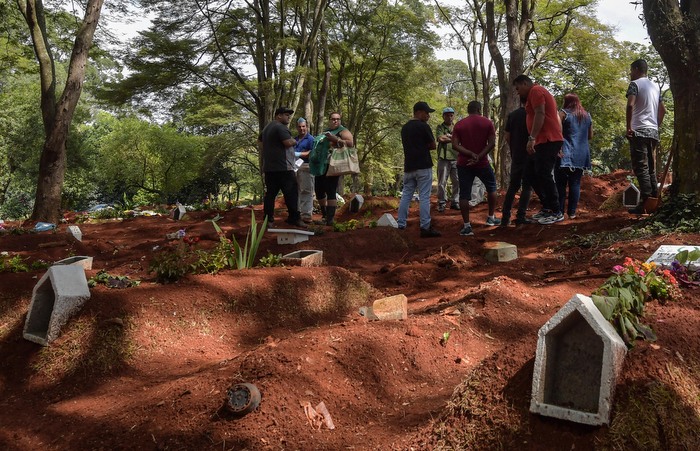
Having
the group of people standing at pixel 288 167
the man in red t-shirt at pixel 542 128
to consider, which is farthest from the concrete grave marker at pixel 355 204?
the man in red t-shirt at pixel 542 128

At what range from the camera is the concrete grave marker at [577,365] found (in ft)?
6.51

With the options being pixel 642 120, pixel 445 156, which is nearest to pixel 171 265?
pixel 642 120

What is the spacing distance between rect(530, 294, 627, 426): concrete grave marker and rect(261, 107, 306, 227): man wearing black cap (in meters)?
5.25

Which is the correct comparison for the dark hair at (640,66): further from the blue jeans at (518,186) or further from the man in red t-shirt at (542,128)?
the blue jeans at (518,186)

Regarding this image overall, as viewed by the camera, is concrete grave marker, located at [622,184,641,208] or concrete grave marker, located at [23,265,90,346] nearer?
concrete grave marker, located at [23,265,90,346]

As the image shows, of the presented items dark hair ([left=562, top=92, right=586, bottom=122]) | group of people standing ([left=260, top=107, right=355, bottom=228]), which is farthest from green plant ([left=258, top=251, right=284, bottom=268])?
dark hair ([left=562, top=92, right=586, bottom=122])

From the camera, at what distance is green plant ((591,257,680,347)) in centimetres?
220

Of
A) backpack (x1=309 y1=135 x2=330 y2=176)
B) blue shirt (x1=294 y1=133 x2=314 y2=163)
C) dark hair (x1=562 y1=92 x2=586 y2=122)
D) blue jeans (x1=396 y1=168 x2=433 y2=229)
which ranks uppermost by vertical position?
dark hair (x1=562 y1=92 x2=586 y2=122)

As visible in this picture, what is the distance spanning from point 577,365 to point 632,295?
0.51 meters

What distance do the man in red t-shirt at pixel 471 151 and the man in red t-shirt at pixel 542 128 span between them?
63 cm

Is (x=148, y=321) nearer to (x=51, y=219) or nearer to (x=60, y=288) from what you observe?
(x=60, y=288)

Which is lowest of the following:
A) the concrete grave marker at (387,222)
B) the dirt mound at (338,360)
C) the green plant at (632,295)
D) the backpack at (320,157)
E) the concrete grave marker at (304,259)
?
the dirt mound at (338,360)

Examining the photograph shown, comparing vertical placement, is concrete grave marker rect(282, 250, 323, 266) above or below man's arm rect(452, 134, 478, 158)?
below

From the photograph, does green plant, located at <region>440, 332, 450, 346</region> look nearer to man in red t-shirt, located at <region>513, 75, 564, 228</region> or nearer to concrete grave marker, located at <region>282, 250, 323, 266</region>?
concrete grave marker, located at <region>282, 250, 323, 266</region>
